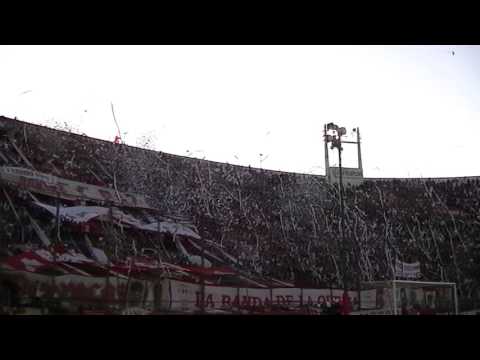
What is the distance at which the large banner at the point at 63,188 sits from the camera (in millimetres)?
14328

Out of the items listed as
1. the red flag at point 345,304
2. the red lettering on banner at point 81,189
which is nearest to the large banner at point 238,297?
the red flag at point 345,304

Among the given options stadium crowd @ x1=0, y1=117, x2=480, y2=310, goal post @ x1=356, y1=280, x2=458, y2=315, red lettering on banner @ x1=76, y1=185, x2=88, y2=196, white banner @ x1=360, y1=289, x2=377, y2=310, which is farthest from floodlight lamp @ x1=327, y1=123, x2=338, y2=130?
red lettering on banner @ x1=76, y1=185, x2=88, y2=196

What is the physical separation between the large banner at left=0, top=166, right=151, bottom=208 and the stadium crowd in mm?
200

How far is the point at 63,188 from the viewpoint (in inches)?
601

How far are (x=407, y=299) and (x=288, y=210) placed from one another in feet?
16.9

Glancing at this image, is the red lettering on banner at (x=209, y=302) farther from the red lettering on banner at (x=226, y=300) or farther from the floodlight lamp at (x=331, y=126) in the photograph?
the floodlight lamp at (x=331, y=126)

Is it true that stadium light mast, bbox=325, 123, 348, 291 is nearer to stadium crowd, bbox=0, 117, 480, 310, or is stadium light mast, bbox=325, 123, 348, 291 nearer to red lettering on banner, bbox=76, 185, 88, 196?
stadium crowd, bbox=0, 117, 480, 310

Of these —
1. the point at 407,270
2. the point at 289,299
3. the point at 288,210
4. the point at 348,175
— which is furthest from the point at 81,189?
the point at 348,175

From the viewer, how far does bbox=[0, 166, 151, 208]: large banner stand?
47.0 feet

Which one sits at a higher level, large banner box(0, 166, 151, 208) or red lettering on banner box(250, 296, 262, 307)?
large banner box(0, 166, 151, 208)

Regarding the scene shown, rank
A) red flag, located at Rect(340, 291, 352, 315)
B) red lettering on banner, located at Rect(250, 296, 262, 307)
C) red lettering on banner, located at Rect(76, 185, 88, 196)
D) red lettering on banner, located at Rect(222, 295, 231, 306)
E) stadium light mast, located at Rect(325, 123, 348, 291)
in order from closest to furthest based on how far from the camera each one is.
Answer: red lettering on banner, located at Rect(76, 185, 88, 196) → red lettering on banner, located at Rect(222, 295, 231, 306) → red lettering on banner, located at Rect(250, 296, 262, 307) → red flag, located at Rect(340, 291, 352, 315) → stadium light mast, located at Rect(325, 123, 348, 291)

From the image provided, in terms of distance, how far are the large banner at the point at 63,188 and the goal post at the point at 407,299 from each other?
6.98 metres
